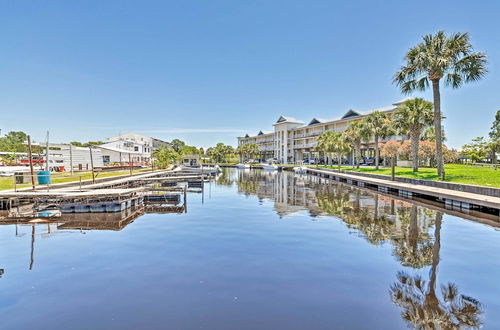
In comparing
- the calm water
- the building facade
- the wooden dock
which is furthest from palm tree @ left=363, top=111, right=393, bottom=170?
the calm water

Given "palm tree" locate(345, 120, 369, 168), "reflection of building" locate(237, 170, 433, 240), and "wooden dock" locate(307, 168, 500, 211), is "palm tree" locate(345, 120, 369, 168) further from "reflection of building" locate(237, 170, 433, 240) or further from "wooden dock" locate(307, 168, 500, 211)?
"reflection of building" locate(237, 170, 433, 240)

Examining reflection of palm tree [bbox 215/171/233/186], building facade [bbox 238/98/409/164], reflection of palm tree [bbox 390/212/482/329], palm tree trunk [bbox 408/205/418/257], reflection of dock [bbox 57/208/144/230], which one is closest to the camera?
reflection of palm tree [bbox 390/212/482/329]

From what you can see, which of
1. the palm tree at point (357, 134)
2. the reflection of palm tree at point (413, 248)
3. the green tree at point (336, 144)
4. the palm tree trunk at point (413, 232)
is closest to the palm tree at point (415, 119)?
the palm tree at point (357, 134)

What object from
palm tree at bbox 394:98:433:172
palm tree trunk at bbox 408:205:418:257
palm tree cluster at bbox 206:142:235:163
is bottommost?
palm tree trunk at bbox 408:205:418:257

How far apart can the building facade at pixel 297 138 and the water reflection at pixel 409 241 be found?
2052 inches

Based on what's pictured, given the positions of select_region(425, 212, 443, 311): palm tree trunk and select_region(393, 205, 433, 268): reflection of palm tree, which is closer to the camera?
select_region(425, 212, 443, 311): palm tree trunk

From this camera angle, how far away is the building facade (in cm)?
7553

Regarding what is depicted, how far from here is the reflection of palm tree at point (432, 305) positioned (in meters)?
5.93

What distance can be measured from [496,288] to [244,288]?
21.8 ft

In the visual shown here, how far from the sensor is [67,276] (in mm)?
8516

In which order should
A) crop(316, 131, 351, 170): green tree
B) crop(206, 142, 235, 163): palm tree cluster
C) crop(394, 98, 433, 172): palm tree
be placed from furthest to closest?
crop(206, 142, 235, 163): palm tree cluster → crop(316, 131, 351, 170): green tree → crop(394, 98, 433, 172): palm tree

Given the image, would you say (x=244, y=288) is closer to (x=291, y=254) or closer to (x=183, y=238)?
(x=291, y=254)

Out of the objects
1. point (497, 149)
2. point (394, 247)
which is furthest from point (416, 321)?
point (497, 149)

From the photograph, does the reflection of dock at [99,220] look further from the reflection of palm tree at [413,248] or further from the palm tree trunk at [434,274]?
the palm tree trunk at [434,274]
